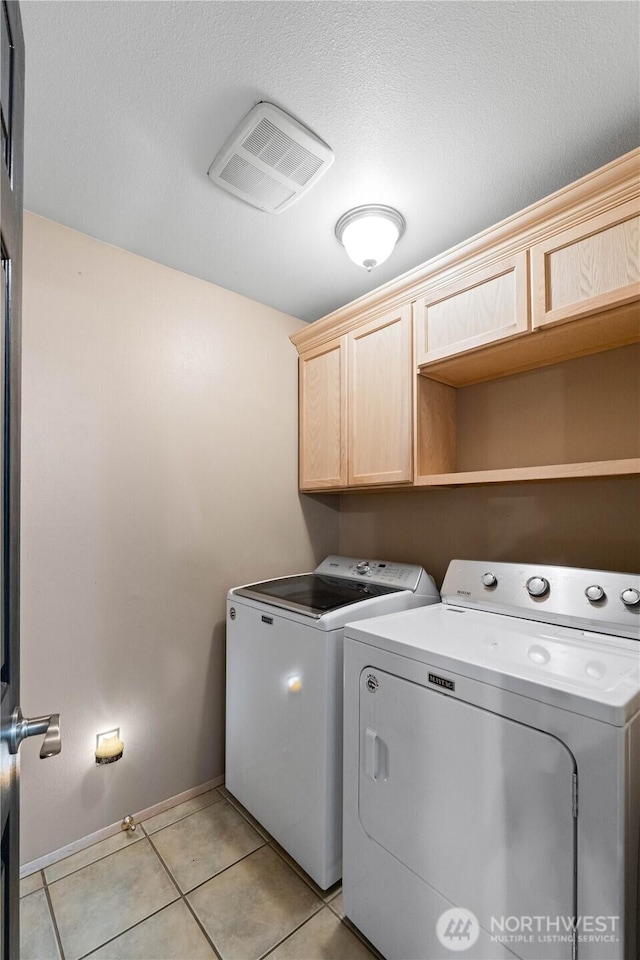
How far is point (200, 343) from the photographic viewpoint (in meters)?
2.12

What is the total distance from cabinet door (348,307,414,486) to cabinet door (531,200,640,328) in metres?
0.56

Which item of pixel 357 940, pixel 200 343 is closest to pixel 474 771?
pixel 357 940

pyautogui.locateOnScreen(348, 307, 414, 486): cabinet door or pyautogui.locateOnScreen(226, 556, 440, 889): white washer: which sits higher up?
pyautogui.locateOnScreen(348, 307, 414, 486): cabinet door

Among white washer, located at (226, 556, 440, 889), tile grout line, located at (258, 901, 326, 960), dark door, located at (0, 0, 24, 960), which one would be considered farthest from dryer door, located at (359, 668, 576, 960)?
dark door, located at (0, 0, 24, 960)

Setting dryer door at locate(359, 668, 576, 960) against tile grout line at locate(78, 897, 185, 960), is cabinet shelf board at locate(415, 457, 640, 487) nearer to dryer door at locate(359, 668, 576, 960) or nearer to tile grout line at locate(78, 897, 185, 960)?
dryer door at locate(359, 668, 576, 960)

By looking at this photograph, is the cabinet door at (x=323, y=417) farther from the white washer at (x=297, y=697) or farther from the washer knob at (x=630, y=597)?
the washer knob at (x=630, y=597)

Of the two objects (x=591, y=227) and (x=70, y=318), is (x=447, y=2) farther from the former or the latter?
(x=70, y=318)

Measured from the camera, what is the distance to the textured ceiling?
103 centimetres

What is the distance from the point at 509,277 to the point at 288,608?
1.46 meters

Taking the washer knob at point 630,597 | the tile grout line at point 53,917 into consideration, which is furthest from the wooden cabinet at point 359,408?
the tile grout line at point 53,917

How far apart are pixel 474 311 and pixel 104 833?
2513 millimetres

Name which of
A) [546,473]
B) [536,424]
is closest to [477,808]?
[546,473]

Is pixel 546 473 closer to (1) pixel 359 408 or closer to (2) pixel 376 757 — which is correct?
(1) pixel 359 408

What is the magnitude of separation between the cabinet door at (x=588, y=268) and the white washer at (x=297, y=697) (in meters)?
1.20
